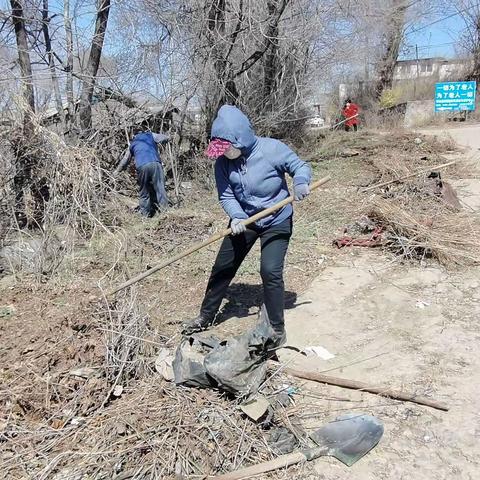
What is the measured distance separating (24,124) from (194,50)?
14.9 feet

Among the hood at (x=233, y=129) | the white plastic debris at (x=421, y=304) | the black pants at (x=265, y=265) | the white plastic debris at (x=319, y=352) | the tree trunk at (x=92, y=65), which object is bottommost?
the white plastic debris at (x=319, y=352)

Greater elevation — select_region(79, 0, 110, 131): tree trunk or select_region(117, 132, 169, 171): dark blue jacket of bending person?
select_region(79, 0, 110, 131): tree trunk

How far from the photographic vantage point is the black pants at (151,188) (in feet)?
25.8

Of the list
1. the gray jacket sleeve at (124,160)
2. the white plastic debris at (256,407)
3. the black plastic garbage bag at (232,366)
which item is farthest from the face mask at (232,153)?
the gray jacket sleeve at (124,160)

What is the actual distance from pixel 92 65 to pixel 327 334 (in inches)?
261

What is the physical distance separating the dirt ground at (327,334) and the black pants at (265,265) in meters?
0.31

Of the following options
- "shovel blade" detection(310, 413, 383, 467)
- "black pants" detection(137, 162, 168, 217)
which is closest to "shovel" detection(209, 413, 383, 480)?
"shovel blade" detection(310, 413, 383, 467)

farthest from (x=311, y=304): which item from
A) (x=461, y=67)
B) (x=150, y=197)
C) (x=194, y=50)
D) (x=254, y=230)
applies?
(x=461, y=67)

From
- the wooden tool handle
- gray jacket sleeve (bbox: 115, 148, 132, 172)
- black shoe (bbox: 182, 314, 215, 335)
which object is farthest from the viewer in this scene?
gray jacket sleeve (bbox: 115, 148, 132, 172)

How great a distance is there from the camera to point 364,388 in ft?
10.0

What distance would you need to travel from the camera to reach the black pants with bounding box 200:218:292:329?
3.51 meters

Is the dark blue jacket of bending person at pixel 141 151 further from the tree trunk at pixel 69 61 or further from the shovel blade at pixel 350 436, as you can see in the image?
the shovel blade at pixel 350 436

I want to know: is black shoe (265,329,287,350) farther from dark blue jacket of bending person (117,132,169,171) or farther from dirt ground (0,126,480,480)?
dark blue jacket of bending person (117,132,169,171)

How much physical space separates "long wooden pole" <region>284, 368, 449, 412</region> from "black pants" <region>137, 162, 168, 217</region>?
5197 millimetres
